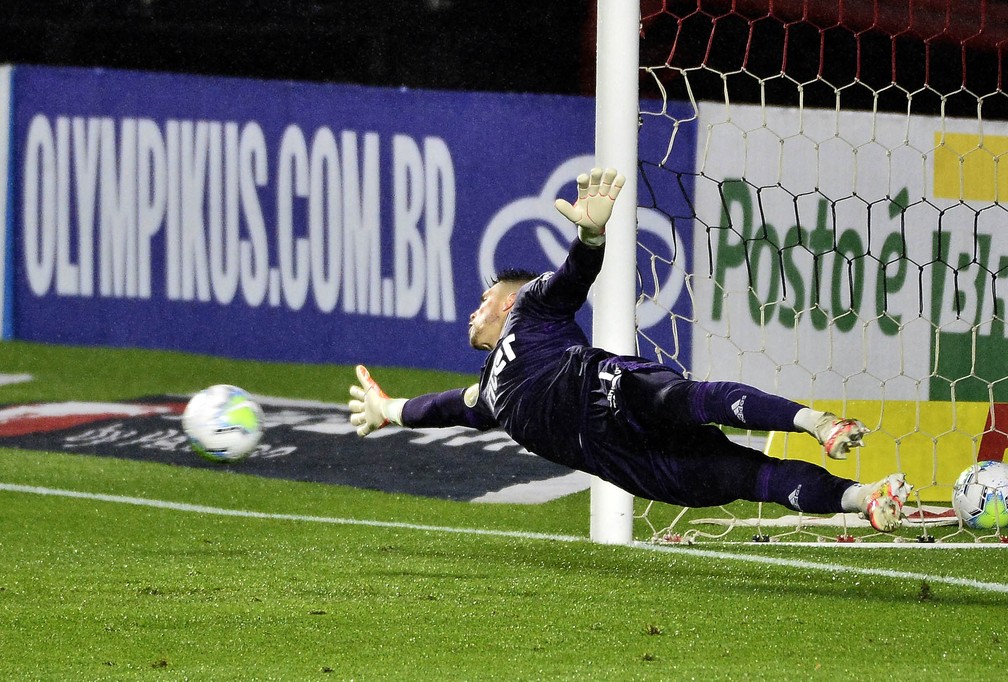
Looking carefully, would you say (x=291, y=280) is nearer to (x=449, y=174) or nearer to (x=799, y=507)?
(x=449, y=174)

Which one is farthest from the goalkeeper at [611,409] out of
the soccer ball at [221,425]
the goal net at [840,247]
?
the goal net at [840,247]

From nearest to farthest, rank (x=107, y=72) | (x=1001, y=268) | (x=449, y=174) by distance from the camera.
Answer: (x=1001, y=268) → (x=449, y=174) → (x=107, y=72)

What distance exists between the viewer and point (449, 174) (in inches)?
422

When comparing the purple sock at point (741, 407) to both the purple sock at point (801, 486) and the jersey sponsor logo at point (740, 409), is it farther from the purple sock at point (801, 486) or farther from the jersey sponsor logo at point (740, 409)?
the purple sock at point (801, 486)

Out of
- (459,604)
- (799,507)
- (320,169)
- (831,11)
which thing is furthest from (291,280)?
(799,507)

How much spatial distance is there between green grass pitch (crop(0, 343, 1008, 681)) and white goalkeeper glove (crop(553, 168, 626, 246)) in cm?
120

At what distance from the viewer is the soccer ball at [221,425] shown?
5.81 m

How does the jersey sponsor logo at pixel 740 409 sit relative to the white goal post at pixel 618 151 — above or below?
below

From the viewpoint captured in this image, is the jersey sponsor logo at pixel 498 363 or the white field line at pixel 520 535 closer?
the jersey sponsor logo at pixel 498 363

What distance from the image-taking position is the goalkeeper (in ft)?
14.3

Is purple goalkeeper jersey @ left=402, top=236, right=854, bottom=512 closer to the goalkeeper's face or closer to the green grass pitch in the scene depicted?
the goalkeeper's face

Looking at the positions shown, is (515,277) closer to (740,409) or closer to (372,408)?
(372,408)

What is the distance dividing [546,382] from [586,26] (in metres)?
10.9

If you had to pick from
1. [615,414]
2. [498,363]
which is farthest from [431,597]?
[615,414]
